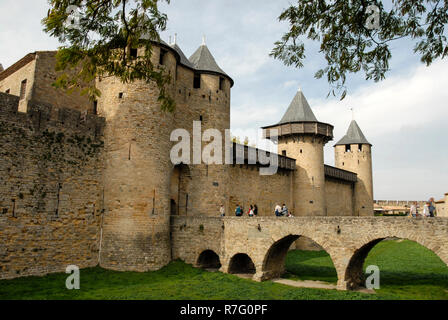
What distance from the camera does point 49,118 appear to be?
1462 centimetres

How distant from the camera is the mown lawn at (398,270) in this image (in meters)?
13.6

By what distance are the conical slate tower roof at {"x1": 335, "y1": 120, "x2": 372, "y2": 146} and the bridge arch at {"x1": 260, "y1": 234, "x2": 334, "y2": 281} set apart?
882 inches

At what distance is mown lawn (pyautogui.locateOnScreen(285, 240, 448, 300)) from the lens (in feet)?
44.5

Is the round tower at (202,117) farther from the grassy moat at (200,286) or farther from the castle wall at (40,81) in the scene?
the castle wall at (40,81)

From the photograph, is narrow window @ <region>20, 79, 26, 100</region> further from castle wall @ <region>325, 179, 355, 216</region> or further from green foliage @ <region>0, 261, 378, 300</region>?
castle wall @ <region>325, 179, 355, 216</region>

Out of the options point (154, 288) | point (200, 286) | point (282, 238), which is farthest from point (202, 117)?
point (154, 288)

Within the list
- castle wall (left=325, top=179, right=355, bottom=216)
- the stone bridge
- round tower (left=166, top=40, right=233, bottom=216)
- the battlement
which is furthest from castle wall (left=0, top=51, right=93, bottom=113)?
castle wall (left=325, top=179, right=355, bottom=216)

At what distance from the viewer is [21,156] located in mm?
13461

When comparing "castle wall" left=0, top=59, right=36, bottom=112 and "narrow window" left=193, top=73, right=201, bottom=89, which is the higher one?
"narrow window" left=193, top=73, right=201, bottom=89

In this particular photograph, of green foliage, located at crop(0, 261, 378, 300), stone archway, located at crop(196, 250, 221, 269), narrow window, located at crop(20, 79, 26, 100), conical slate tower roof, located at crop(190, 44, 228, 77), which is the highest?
conical slate tower roof, located at crop(190, 44, 228, 77)

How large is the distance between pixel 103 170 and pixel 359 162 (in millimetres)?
27293

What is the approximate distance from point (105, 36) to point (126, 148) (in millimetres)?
9959
